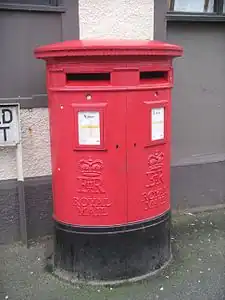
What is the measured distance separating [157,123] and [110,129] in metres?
A: 0.36

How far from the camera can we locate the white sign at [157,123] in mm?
2883

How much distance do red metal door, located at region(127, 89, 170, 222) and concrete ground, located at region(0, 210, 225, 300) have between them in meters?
0.50

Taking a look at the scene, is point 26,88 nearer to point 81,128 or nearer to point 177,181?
point 81,128

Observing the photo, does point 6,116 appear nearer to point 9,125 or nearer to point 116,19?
point 9,125

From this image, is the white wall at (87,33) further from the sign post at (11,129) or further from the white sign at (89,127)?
the white sign at (89,127)

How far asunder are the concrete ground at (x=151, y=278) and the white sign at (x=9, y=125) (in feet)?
3.11

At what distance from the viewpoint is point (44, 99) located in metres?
3.57

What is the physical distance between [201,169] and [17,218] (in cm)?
192

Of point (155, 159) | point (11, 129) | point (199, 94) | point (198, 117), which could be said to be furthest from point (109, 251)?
point (199, 94)

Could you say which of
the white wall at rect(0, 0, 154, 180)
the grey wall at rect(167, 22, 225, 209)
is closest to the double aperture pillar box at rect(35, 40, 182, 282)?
the white wall at rect(0, 0, 154, 180)

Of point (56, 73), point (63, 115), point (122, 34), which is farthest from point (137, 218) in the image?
point (122, 34)

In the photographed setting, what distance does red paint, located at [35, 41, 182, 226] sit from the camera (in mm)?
2680

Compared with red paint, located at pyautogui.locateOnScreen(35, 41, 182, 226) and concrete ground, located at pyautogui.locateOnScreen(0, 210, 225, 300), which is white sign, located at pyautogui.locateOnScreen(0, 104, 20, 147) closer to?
red paint, located at pyautogui.locateOnScreen(35, 41, 182, 226)

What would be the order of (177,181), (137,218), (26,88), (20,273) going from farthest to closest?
(177,181) → (26,88) → (20,273) → (137,218)
